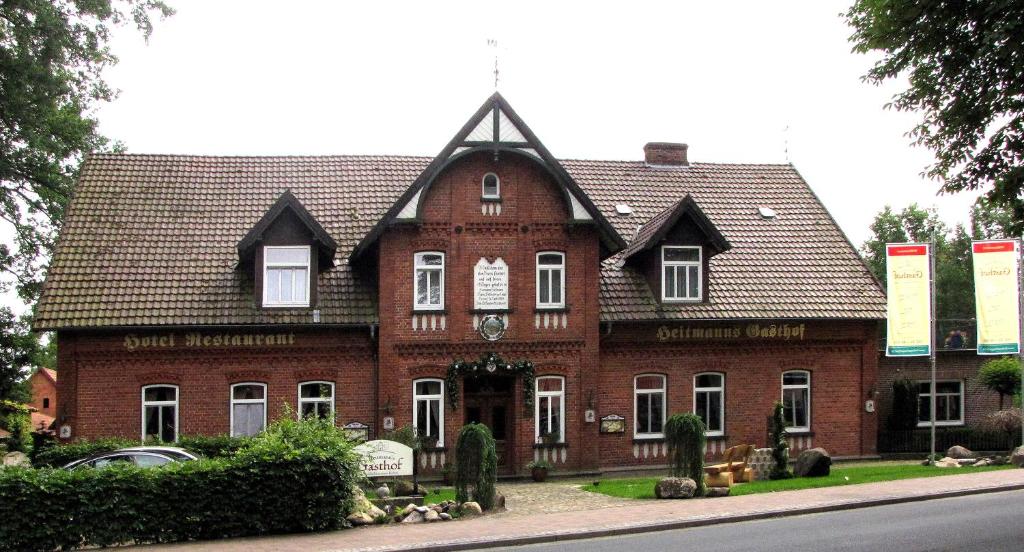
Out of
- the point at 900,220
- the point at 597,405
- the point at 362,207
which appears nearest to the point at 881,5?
the point at 597,405

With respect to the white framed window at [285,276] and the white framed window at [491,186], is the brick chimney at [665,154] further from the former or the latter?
the white framed window at [285,276]

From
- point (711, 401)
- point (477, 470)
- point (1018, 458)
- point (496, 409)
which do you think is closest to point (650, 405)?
point (711, 401)

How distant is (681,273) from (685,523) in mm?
10504

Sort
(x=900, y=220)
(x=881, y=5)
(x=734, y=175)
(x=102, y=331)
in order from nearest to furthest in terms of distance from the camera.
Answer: (x=881, y=5)
(x=102, y=331)
(x=734, y=175)
(x=900, y=220)

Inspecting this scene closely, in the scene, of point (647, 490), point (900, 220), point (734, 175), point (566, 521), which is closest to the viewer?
point (566, 521)

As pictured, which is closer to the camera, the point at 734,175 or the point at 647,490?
the point at 647,490

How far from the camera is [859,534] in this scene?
1636 cm

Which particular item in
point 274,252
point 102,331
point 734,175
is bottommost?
point 102,331

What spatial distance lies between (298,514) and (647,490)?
26.5 feet

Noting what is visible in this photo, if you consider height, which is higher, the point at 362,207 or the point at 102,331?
the point at 362,207

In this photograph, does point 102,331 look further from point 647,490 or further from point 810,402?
point 810,402

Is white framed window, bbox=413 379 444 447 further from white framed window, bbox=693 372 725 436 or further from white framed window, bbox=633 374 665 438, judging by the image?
white framed window, bbox=693 372 725 436

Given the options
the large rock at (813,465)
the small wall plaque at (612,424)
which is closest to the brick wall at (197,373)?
the small wall plaque at (612,424)

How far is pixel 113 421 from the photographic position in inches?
A: 966
